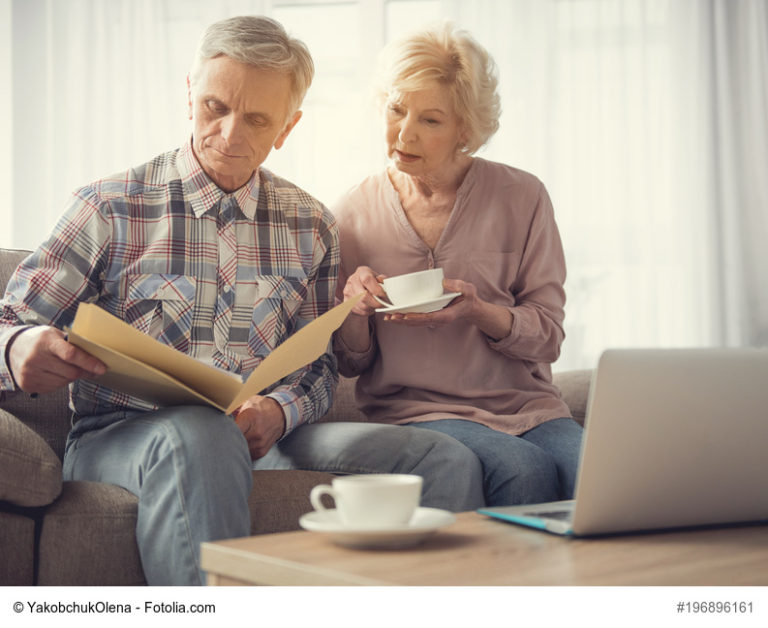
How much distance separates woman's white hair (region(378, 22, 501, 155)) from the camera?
189 centimetres

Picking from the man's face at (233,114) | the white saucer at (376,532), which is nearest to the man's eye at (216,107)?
the man's face at (233,114)

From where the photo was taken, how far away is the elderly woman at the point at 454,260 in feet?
5.92

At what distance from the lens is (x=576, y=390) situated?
7.12 ft

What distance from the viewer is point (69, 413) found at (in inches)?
71.6

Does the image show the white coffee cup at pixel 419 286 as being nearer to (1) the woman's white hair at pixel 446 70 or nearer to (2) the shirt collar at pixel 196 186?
(2) the shirt collar at pixel 196 186

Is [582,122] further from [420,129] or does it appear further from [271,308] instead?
[271,308]

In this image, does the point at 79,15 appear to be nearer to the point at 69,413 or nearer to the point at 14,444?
the point at 69,413

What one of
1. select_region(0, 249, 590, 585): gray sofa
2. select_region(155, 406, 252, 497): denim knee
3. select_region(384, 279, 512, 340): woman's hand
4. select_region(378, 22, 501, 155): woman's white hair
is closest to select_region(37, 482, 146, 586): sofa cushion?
select_region(0, 249, 590, 585): gray sofa

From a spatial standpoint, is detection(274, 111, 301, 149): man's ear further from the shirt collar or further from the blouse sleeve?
the blouse sleeve

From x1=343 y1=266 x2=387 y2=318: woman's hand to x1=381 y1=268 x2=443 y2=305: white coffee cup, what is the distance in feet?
0.25

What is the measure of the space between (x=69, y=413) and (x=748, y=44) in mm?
3104

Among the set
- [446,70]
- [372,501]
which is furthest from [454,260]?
[372,501]

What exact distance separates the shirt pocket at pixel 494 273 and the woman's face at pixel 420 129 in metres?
0.22

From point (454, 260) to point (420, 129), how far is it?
284 millimetres
